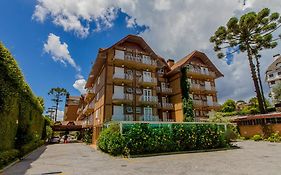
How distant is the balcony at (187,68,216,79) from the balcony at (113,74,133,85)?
10999mm

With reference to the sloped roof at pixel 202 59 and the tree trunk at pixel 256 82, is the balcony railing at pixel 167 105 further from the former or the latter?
the tree trunk at pixel 256 82

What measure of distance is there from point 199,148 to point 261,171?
9294 millimetres

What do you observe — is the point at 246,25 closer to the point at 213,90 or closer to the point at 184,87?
the point at 213,90

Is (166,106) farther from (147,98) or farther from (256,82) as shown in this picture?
Answer: (256,82)

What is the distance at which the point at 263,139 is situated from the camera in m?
26.2

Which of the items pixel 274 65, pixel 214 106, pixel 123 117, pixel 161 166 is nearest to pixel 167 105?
pixel 123 117

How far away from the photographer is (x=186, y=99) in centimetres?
2886

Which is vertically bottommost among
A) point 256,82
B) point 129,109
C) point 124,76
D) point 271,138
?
point 271,138

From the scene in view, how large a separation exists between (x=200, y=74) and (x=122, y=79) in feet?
47.8

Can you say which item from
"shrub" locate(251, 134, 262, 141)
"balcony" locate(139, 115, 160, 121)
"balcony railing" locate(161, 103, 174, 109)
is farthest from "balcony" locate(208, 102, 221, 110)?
"balcony" locate(139, 115, 160, 121)

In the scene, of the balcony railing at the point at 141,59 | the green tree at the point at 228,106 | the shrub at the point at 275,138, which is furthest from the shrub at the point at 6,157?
the green tree at the point at 228,106

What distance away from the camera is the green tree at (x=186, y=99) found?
27.8 m

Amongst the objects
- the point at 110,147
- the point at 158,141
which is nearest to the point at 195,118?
the point at 158,141

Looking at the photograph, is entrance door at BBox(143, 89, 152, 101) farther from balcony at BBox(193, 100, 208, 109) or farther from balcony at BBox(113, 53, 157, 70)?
balcony at BBox(193, 100, 208, 109)
